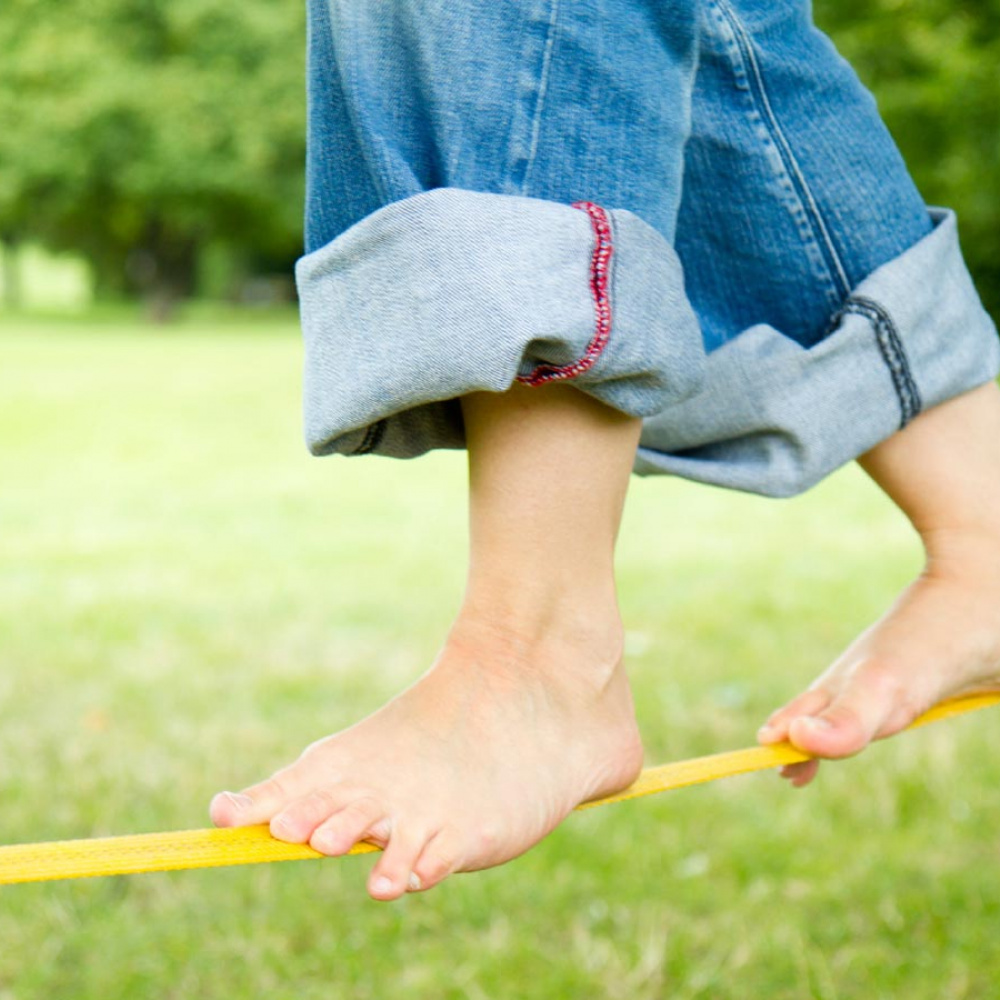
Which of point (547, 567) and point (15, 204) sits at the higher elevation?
point (547, 567)

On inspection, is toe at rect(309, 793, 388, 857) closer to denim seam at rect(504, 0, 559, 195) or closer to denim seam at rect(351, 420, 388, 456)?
denim seam at rect(351, 420, 388, 456)

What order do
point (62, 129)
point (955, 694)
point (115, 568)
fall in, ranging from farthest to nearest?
point (62, 129) < point (115, 568) < point (955, 694)

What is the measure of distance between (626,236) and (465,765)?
38 centimetres

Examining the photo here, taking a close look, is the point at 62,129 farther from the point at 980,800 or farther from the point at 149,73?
the point at 980,800

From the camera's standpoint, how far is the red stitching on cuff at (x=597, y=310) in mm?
854

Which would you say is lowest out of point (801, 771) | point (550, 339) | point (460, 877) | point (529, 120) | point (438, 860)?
point (460, 877)

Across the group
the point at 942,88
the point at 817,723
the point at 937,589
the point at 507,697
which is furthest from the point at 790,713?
the point at 942,88

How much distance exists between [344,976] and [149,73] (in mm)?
17640

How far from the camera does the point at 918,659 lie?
3.68 feet

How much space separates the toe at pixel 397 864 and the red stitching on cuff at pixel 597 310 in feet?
1.00

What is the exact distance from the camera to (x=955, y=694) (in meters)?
1.16

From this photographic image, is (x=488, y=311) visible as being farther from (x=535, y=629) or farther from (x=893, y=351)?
(x=893, y=351)

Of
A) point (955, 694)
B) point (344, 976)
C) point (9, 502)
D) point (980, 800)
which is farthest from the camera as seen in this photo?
point (9, 502)

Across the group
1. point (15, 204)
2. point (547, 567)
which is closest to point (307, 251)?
point (547, 567)
